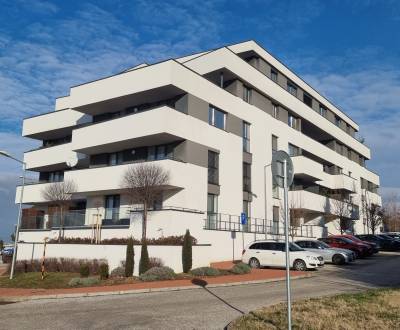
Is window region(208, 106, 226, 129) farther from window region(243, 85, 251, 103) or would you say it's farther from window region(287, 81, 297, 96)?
window region(287, 81, 297, 96)

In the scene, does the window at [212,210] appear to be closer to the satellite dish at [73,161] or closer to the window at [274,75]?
the satellite dish at [73,161]

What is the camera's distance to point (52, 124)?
45.2 metres

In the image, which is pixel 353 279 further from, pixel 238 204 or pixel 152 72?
pixel 152 72

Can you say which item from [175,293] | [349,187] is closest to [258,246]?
[175,293]

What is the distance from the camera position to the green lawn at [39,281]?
2034 cm

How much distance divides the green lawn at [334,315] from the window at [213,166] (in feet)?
67.9

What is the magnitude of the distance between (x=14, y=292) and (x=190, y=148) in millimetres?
15929

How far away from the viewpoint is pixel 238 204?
3562 centimetres

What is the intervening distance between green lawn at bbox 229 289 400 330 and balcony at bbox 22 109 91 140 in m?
33.9

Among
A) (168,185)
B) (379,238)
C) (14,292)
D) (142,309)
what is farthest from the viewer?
(379,238)

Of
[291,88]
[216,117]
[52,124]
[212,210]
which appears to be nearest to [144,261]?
[212,210]

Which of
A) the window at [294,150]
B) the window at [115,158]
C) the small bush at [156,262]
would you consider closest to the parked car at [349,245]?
the window at [294,150]

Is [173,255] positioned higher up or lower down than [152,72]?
lower down

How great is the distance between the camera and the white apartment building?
1197 inches
